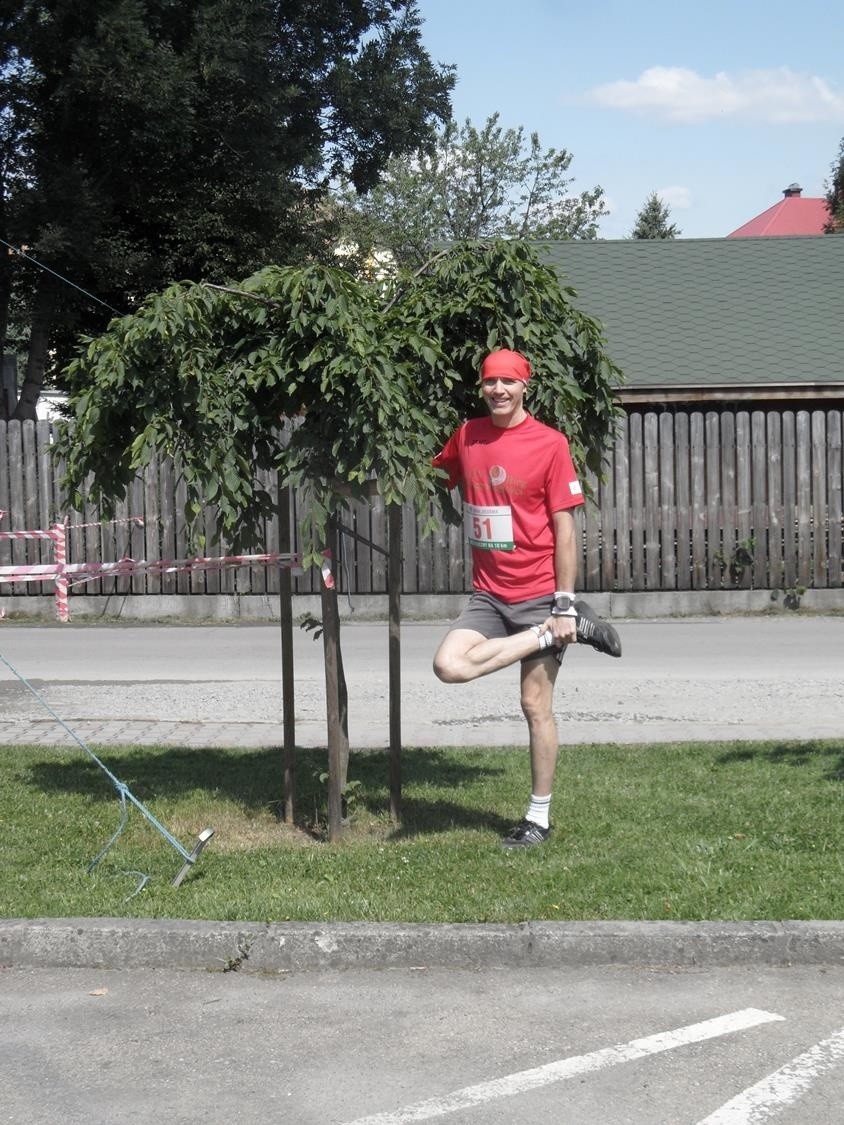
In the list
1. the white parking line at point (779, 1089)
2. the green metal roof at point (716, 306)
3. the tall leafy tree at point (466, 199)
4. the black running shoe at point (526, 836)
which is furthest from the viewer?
the tall leafy tree at point (466, 199)

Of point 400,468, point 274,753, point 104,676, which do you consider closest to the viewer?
point 400,468

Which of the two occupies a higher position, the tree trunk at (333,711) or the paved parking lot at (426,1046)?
the tree trunk at (333,711)

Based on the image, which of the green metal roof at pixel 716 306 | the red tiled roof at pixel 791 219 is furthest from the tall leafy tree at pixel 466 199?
the green metal roof at pixel 716 306

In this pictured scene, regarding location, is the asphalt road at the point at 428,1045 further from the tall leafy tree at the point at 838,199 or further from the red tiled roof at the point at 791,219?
the red tiled roof at the point at 791,219

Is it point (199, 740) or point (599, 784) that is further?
point (199, 740)

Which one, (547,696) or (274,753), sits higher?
(547,696)

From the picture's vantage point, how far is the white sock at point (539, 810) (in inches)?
240

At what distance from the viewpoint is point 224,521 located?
5.96 metres

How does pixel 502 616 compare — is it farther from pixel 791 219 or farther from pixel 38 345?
pixel 791 219

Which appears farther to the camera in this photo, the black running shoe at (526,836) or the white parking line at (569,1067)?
the black running shoe at (526,836)

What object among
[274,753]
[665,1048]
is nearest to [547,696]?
[665,1048]

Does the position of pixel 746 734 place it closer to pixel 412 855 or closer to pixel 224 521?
pixel 412 855

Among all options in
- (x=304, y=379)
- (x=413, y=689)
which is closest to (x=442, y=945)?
(x=304, y=379)

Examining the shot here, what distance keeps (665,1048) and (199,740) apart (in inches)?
211
